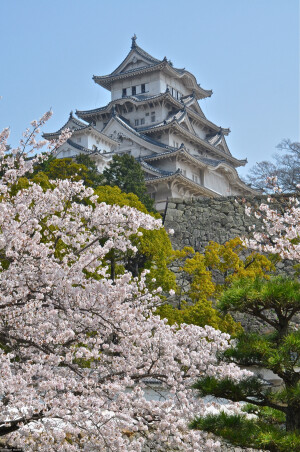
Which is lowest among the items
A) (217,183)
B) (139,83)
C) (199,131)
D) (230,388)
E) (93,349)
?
(230,388)

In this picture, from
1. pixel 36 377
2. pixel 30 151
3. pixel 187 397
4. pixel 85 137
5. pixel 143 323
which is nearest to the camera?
pixel 36 377

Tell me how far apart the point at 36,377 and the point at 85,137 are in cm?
2586

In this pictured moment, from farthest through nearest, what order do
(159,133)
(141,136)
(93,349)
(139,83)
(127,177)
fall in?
(139,83) < (159,133) < (141,136) < (127,177) < (93,349)

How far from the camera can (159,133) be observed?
31.2m

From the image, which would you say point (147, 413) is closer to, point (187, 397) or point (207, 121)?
point (187, 397)

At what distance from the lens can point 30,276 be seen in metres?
5.16

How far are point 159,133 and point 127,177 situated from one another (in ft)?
34.8

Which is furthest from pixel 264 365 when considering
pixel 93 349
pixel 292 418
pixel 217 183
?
pixel 217 183

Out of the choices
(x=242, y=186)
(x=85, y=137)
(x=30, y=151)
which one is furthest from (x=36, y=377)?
(x=242, y=186)

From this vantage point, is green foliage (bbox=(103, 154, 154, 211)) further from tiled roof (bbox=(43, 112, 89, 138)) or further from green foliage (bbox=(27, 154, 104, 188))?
tiled roof (bbox=(43, 112, 89, 138))

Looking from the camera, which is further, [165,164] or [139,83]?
[139,83]

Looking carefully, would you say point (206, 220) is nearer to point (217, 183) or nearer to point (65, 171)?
point (65, 171)

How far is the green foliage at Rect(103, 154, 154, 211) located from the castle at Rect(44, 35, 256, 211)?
190 inches

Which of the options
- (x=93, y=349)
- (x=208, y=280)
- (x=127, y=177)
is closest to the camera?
(x=93, y=349)
